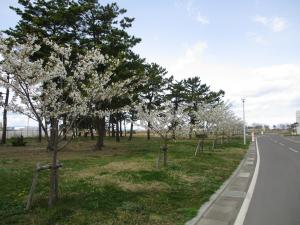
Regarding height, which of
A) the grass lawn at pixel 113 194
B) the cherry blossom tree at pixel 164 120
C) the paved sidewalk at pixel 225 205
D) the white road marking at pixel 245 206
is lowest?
the paved sidewalk at pixel 225 205

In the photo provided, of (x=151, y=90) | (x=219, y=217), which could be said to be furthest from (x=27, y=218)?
(x=151, y=90)

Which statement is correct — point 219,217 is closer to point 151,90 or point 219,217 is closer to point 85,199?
point 85,199

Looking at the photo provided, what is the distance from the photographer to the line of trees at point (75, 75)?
342 inches

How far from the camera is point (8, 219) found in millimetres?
7441

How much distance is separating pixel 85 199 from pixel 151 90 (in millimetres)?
43402

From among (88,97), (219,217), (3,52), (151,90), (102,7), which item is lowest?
(219,217)

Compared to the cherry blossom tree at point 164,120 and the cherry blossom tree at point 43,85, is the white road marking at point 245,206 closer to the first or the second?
the cherry blossom tree at point 43,85

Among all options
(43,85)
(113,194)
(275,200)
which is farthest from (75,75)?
(275,200)

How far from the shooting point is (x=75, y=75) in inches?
369

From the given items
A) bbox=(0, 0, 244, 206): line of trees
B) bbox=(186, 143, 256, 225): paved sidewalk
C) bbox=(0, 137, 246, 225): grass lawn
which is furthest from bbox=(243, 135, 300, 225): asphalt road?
bbox=(0, 0, 244, 206): line of trees

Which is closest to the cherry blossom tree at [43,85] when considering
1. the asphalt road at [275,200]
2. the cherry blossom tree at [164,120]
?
the asphalt road at [275,200]

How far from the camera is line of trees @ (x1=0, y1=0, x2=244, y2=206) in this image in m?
8.68

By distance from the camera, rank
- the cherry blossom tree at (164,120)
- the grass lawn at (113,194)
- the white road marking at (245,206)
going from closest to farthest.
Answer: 1. the white road marking at (245,206)
2. the grass lawn at (113,194)
3. the cherry blossom tree at (164,120)

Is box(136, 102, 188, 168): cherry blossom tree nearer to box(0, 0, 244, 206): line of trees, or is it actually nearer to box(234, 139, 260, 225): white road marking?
box(0, 0, 244, 206): line of trees
